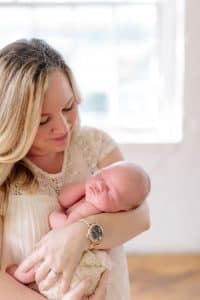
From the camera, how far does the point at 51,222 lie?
4.59 ft

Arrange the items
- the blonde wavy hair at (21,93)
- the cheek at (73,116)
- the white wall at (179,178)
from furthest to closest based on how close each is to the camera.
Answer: the white wall at (179,178) → the cheek at (73,116) → the blonde wavy hair at (21,93)

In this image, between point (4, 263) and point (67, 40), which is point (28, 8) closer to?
point (67, 40)

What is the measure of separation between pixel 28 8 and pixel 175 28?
633 mm

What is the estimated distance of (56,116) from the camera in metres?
1.36

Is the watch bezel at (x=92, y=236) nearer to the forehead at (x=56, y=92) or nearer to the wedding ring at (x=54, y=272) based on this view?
the wedding ring at (x=54, y=272)

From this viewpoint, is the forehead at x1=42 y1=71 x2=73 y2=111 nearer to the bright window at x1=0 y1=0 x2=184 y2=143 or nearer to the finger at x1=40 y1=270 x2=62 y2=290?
the finger at x1=40 y1=270 x2=62 y2=290

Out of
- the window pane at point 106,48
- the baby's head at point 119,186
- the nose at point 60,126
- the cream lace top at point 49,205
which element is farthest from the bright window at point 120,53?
the nose at point 60,126

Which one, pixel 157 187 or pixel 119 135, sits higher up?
pixel 119 135

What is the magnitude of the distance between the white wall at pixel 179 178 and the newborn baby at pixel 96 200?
37.1 inches

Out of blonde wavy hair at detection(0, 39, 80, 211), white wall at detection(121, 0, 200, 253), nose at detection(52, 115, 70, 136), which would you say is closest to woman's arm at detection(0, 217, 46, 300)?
blonde wavy hair at detection(0, 39, 80, 211)

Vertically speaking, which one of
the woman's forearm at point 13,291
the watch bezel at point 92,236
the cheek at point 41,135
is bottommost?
the woman's forearm at point 13,291

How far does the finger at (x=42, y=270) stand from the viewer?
1.33m

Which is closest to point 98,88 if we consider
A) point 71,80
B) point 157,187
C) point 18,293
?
point 157,187

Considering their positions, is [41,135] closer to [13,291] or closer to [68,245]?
[68,245]
